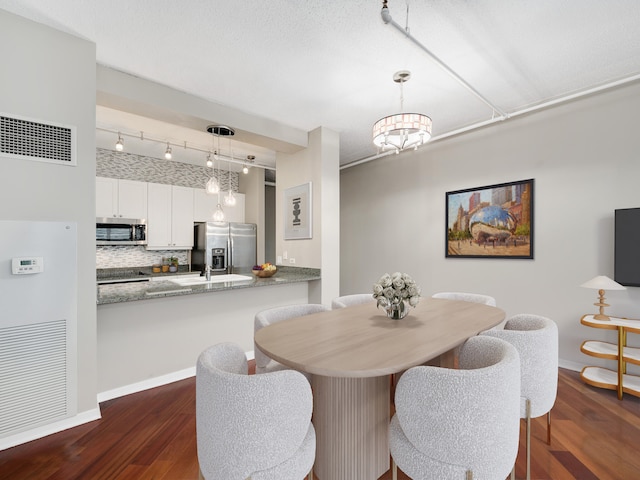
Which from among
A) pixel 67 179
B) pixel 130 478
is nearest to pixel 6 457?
pixel 130 478

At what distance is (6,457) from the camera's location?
183 centimetres

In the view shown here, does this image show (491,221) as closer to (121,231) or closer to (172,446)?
(172,446)

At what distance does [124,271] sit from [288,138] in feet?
11.2

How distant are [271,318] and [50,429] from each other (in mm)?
1684

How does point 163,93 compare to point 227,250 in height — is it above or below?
above

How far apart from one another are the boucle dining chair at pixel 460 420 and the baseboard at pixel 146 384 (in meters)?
2.44

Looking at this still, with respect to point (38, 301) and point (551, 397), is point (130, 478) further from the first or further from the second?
point (551, 397)

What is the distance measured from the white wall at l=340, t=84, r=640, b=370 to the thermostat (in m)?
4.09

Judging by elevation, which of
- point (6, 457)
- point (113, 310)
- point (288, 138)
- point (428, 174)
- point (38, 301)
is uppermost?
point (288, 138)

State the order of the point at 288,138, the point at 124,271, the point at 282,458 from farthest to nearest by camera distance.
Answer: the point at 124,271, the point at 288,138, the point at 282,458

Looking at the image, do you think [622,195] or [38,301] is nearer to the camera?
[38,301]

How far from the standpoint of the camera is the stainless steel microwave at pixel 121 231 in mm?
4414

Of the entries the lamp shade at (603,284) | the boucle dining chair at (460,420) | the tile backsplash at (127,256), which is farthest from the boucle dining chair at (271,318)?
the tile backsplash at (127,256)

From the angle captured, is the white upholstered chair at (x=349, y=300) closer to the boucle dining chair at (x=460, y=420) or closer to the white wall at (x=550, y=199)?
the boucle dining chair at (x=460, y=420)
